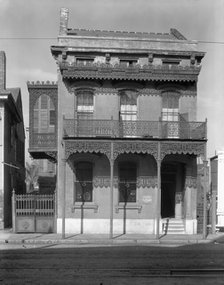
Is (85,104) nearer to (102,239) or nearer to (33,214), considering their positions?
(33,214)

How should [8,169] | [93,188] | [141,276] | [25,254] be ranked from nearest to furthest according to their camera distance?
1. [141,276]
2. [25,254]
3. [93,188]
4. [8,169]

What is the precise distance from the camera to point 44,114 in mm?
23812

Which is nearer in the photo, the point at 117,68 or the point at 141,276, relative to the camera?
the point at 141,276

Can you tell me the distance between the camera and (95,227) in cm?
2264

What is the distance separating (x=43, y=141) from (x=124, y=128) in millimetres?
4315

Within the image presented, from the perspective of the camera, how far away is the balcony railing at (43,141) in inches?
936

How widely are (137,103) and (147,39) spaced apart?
3.45 metres

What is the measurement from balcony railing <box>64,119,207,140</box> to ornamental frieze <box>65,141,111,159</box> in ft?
1.67

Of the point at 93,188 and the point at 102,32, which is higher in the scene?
the point at 102,32

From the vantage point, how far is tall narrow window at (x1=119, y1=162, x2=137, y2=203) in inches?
909

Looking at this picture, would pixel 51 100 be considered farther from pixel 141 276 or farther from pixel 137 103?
pixel 141 276

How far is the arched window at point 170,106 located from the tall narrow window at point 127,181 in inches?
114

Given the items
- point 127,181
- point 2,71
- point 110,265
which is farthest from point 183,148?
point 2,71

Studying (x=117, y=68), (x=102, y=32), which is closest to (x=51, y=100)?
(x=117, y=68)
